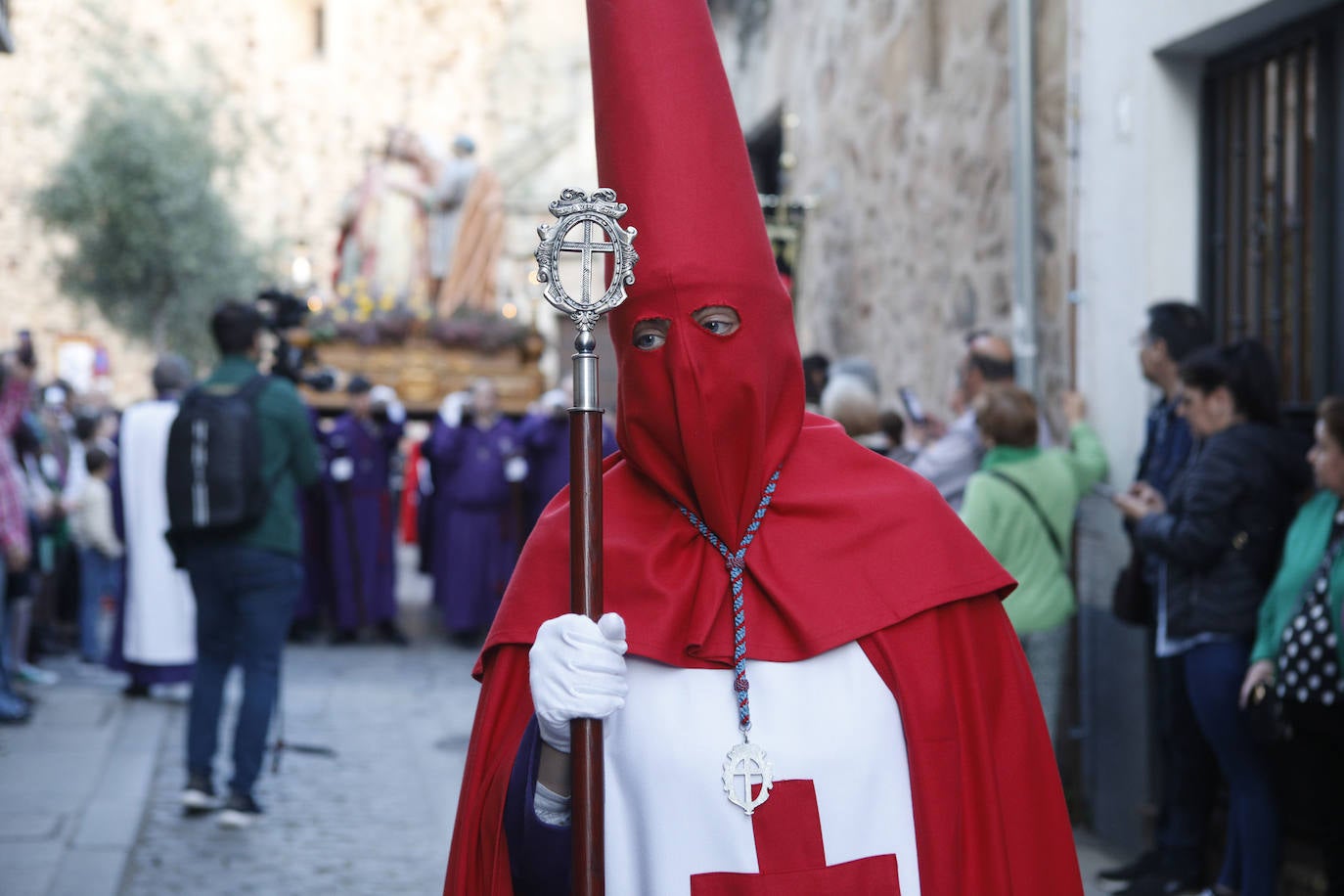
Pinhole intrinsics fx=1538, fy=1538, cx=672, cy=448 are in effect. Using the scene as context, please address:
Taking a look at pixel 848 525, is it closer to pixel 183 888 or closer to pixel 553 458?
pixel 183 888

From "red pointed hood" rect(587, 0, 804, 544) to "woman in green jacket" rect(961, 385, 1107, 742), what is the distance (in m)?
3.28

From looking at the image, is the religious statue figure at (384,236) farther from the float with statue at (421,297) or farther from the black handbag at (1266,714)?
the black handbag at (1266,714)

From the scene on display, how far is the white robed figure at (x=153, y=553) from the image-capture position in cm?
845

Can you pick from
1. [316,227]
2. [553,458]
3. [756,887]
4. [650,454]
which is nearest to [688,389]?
[650,454]

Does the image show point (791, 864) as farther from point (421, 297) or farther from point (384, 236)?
point (384, 236)

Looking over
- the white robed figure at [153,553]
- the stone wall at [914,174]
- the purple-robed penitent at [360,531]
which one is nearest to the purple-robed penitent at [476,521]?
the purple-robed penitent at [360,531]

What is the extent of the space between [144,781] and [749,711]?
5454 millimetres

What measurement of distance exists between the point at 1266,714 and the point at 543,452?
806cm

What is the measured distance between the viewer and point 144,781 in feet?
23.0

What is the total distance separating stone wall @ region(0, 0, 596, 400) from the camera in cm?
2755

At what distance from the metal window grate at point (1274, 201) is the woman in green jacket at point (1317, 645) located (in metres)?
0.98

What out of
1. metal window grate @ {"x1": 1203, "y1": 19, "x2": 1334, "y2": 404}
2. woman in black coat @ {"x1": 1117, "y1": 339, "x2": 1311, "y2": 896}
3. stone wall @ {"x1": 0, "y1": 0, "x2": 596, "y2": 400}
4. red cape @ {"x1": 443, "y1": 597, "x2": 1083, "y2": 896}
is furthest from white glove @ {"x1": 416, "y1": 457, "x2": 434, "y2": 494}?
stone wall @ {"x1": 0, "y1": 0, "x2": 596, "y2": 400}

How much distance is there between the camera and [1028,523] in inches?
221

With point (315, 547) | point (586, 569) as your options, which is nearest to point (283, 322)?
point (315, 547)
